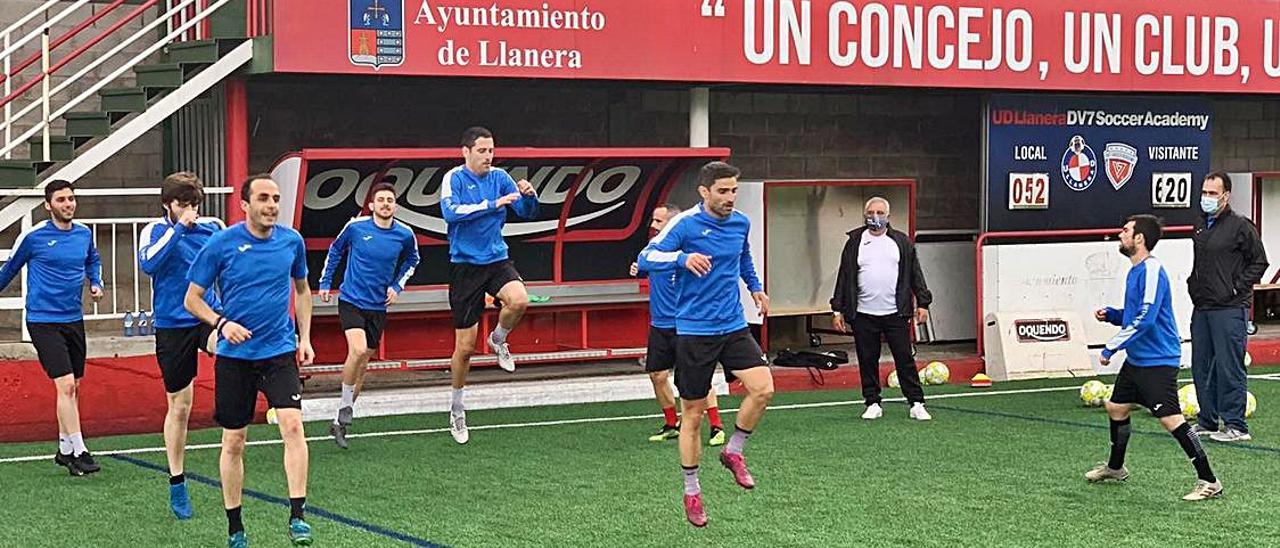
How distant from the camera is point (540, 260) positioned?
1738 centimetres

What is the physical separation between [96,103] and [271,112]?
1.59m

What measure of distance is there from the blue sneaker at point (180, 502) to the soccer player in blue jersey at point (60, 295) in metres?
1.98

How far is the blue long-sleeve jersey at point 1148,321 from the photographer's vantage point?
1065cm

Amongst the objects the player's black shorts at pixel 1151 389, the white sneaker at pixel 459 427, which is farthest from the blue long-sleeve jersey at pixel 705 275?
the white sneaker at pixel 459 427

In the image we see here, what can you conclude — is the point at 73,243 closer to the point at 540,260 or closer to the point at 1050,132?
the point at 540,260

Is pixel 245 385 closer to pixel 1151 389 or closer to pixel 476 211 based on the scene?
pixel 476 211

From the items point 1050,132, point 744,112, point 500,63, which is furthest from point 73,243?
point 1050,132

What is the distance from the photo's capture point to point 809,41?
17.1 metres

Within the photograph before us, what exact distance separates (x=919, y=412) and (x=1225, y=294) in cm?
274

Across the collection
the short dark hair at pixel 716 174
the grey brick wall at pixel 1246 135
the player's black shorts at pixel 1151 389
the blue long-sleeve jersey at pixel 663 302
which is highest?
the grey brick wall at pixel 1246 135

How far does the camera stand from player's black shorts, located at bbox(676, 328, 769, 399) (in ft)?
32.3

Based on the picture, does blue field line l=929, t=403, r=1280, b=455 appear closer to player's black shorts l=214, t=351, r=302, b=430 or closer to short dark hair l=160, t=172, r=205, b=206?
player's black shorts l=214, t=351, r=302, b=430

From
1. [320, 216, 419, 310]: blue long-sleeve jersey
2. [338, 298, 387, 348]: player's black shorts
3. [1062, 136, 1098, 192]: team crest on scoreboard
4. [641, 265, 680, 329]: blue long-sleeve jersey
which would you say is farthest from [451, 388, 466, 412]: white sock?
[1062, 136, 1098, 192]: team crest on scoreboard

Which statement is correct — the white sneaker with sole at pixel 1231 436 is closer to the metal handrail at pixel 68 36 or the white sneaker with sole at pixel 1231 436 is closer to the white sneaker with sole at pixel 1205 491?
the white sneaker with sole at pixel 1205 491
